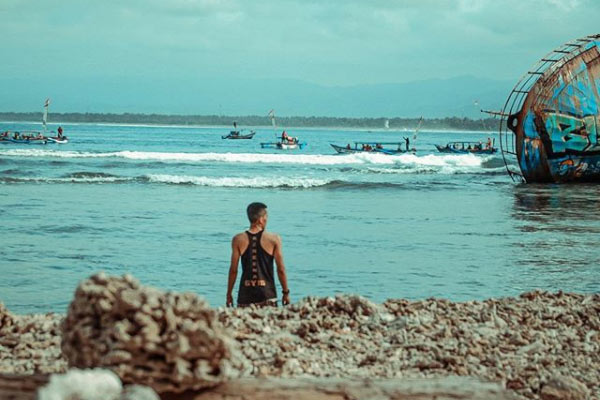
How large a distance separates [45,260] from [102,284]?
895cm

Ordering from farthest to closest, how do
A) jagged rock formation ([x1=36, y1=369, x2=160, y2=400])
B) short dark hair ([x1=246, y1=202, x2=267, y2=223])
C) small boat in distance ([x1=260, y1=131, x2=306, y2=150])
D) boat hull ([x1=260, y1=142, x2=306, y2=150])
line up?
boat hull ([x1=260, y1=142, x2=306, y2=150]), small boat in distance ([x1=260, y1=131, x2=306, y2=150]), short dark hair ([x1=246, y1=202, x2=267, y2=223]), jagged rock formation ([x1=36, y1=369, x2=160, y2=400])

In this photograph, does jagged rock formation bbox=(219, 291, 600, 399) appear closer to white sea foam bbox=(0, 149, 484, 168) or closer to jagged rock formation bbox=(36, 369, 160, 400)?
jagged rock formation bbox=(36, 369, 160, 400)

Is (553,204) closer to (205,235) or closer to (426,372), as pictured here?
(205,235)

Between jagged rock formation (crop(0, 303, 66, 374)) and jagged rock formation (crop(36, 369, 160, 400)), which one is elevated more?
jagged rock formation (crop(36, 369, 160, 400))

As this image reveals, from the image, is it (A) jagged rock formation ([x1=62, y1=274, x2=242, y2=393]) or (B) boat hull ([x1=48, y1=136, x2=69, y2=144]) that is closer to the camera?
(A) jagged rock formation ([x1=62, y1=274, x2=242, y2=393])

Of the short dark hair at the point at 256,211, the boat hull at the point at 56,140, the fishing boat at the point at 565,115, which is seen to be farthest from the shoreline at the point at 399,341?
the boat hull at the point at 56,140

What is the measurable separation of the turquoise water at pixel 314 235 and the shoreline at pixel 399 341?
2728 millimetres

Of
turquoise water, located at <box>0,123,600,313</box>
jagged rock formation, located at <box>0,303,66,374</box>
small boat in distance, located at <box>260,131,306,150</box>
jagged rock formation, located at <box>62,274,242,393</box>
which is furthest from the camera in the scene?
small boat in distance, located at <box>260,131,306,150</box>

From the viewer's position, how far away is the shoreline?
5.61m

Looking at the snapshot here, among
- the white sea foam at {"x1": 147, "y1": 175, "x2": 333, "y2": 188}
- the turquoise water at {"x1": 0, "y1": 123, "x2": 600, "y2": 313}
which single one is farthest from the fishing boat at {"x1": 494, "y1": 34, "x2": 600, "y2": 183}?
the white sea foam at {"x1": 147, "y1": 175, "x2": 333, "y2": 188}

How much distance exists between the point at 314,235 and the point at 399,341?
9802 mm

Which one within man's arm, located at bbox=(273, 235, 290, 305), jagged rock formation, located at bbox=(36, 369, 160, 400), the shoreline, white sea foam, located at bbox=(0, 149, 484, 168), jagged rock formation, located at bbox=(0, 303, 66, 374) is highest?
jagged rock formation, located at bbox=(36, 369, 160, 400)

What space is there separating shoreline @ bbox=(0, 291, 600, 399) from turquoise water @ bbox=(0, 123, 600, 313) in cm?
273

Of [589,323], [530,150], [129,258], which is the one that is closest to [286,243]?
[129,258]
